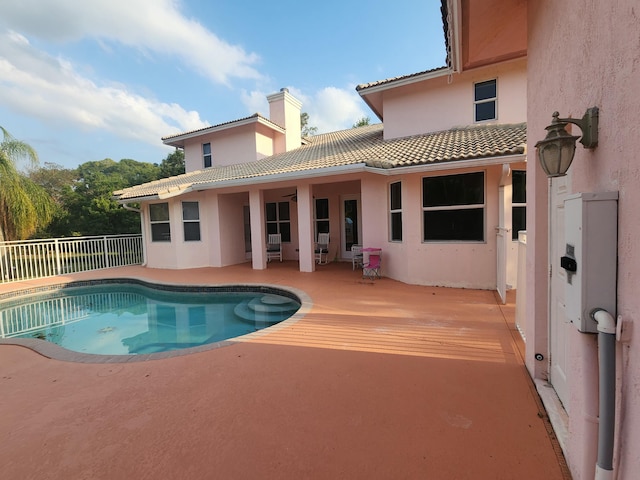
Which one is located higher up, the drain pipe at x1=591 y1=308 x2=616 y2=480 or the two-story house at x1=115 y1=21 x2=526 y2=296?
the two-story house at x1=115 y1=21 x2=526 y2=296

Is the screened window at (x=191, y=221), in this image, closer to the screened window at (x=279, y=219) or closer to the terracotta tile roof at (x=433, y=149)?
the terracotta tile roof at (x=433, y=149)

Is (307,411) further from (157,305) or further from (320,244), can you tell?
(320,244)

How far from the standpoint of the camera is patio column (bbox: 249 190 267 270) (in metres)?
10.5

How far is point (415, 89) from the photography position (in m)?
9.72

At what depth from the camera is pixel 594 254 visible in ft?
4.71

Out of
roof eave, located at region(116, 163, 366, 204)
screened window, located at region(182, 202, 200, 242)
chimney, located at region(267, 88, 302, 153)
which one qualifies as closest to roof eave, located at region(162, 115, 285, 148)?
chimney, located at region(267, 88, 302, 153)

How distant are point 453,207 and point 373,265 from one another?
255 cm

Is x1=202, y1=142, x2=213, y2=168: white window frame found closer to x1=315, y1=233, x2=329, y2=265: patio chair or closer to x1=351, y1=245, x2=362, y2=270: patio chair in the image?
x1=315, y1=233, x2=329, y2=265: patio chair

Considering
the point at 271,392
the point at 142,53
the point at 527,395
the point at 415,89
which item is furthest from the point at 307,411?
the point at 142,53

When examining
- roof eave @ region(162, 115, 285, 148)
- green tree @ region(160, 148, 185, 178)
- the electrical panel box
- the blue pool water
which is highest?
green tree @ region(160, 148, 185, 178)

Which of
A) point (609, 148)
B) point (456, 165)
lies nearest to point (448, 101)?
point (456, 165)

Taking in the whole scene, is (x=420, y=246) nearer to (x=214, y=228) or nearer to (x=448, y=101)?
(x=448, y=101)

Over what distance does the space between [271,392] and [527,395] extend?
245 centimetres

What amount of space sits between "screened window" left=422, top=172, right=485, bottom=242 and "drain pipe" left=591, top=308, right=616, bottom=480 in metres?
6.27
